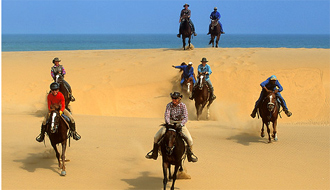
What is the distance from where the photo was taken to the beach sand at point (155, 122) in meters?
10.8

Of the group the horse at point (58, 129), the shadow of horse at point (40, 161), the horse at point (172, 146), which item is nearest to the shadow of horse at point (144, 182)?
the horse at point (172, 146)

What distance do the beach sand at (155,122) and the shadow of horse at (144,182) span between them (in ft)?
0.08

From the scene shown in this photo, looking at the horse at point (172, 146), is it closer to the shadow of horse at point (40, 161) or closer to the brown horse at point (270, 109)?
the shadow of horse at point (40, 161)

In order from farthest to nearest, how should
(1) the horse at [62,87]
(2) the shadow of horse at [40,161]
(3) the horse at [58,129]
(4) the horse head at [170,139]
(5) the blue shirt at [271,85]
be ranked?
1. (1) the horse at [62,87]
2. (5) the blue shirt at [271,85]
3. (2) the shadow of horse at [40,161]
4. (3) the horse at [58,129]
5. (4) the horse head at [170,139]

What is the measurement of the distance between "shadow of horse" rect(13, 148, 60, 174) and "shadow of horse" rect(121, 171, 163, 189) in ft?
6.49

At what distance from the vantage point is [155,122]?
17.0m

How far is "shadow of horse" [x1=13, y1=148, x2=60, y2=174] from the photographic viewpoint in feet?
37.1

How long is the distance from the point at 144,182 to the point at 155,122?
6714 millimetres

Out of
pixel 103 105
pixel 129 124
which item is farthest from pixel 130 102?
pixel 129 124

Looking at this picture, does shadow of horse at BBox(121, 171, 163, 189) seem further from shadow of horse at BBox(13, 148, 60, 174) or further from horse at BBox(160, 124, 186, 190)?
shadow of horse at BBox(13, 148, 60, 174)

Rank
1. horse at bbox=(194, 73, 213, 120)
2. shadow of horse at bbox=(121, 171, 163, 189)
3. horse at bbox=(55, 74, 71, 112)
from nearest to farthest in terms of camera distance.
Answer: shadow of horse at bbox=(121, 171, 163, 189)
horse at bbox=(55, 74, 71, 112)
horse at bbox=(194, 73, 213, 120)

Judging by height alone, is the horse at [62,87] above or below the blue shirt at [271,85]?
below
